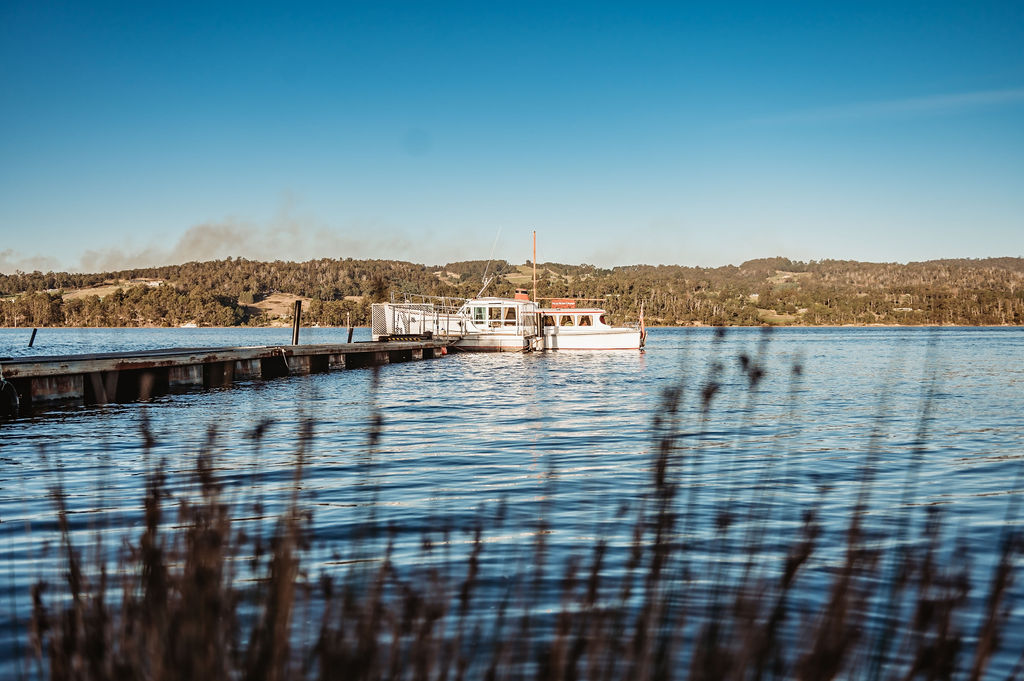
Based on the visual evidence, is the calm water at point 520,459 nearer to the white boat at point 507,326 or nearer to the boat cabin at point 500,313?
the white boat at point 507,326

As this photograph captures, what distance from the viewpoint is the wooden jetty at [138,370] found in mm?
18109

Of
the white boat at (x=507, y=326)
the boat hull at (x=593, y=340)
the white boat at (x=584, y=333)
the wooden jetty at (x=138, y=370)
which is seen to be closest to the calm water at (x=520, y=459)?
the wooden jetty at (x=138, y=370)

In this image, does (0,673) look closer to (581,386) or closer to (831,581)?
(831,581)

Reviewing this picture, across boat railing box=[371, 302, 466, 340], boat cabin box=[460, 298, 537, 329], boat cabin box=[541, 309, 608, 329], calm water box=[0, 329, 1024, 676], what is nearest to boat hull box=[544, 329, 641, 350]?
boat cabin box=[541, 309, 608, 329]

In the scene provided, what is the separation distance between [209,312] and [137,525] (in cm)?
18015

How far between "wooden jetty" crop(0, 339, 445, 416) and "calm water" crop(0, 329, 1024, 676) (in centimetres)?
73

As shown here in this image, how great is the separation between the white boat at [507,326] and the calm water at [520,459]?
90.4ft

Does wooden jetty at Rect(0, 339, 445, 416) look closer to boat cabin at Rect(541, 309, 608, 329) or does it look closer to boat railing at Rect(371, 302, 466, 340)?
boat railing at Rect(371, 302, 466, 340)

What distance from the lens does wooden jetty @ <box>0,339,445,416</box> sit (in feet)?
59.4

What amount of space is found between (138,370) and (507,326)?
3414cm

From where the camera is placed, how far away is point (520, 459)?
40.2 feet

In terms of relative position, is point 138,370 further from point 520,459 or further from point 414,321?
point 414,321

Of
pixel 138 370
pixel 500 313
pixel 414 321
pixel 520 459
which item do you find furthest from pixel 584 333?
pixel 520 459

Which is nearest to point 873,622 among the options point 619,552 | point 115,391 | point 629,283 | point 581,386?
point 619,552
